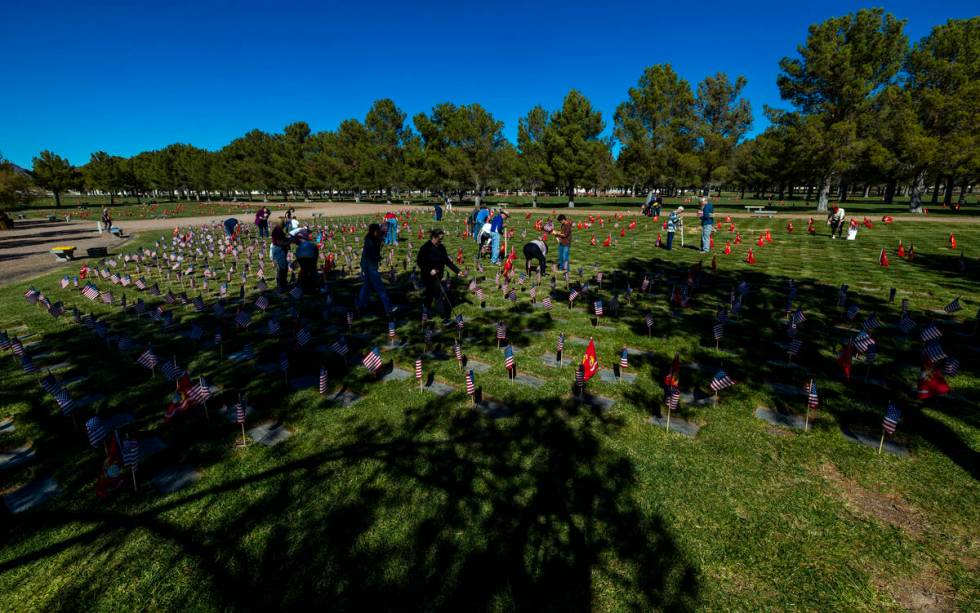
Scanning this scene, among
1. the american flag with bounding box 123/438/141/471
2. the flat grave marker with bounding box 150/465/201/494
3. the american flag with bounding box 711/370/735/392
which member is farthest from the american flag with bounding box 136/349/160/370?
the american flag with bounding box 711/370/735/392

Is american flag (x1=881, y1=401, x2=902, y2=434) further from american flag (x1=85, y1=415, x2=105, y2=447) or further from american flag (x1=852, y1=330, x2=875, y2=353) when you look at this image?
american flag (x1=85, y1=415, x2=105, y2=447)

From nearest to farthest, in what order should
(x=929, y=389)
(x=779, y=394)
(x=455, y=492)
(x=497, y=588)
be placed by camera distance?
1. (x=497, y=588)
2. (x=455, y=492)
3. (x=929, y=389)
4. (x=779, y=394)

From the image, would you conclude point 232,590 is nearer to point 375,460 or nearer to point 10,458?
point 375,460

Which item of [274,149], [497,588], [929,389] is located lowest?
[497,588]

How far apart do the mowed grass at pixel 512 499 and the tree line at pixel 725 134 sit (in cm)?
4760

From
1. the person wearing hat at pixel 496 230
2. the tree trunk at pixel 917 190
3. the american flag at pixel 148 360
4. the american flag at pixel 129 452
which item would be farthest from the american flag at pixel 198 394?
the tree trunk at pixel 917 190

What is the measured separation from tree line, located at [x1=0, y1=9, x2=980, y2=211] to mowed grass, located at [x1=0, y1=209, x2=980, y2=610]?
156ft

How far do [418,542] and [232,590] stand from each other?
1.48m

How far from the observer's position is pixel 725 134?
5688cm

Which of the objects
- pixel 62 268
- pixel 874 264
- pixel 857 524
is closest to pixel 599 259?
pixel 874 264

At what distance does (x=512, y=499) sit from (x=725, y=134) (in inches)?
2617

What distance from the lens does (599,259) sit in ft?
61.0

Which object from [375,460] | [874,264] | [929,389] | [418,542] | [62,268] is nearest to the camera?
[418,542]

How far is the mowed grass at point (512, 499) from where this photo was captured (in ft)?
11.0
